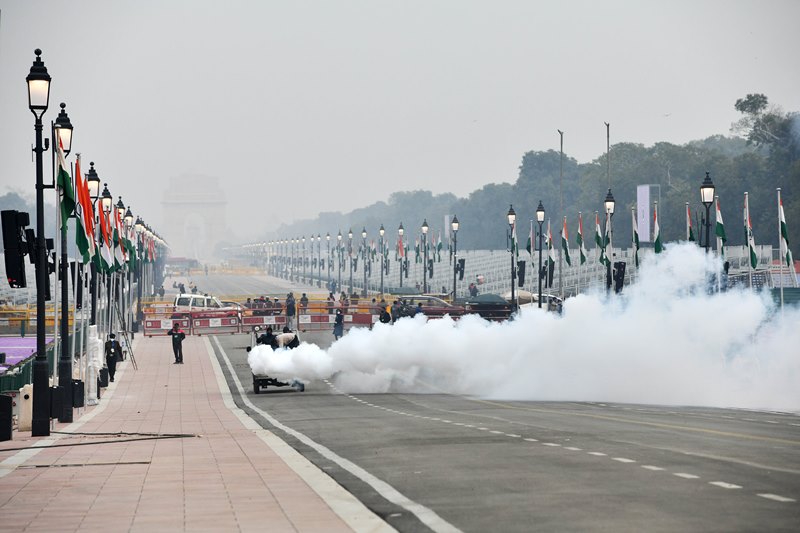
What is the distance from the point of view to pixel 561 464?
631 inches

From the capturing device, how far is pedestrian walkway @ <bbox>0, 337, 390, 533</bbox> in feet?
40.0

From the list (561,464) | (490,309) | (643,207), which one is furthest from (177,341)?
(643,207)

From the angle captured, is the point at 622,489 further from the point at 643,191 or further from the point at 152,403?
the point at 643,191

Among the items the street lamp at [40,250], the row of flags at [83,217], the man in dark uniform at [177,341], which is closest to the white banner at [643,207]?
the man in dark uniform at [177,341]

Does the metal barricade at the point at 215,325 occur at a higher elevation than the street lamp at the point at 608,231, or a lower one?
lower

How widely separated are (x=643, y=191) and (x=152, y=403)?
213ft

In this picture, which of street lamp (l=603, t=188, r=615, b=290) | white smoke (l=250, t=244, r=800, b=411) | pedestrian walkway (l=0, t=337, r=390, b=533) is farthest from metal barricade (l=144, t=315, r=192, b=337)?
pedestrian walkway (l=0, t=337, r=390, b=533)

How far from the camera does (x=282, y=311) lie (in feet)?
238

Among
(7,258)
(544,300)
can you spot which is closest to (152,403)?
(7,258)

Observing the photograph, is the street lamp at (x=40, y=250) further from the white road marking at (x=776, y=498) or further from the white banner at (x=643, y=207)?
the white banner at (x=643, y=207)

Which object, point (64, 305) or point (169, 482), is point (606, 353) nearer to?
point (64, 305)

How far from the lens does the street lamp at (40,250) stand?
75.3ft

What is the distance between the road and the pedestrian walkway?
0.59 meters

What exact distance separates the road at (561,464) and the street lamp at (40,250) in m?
4.20
